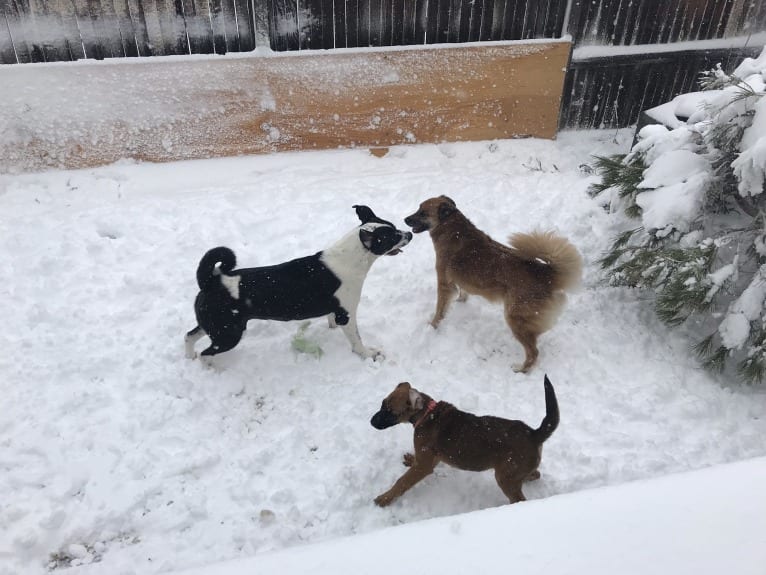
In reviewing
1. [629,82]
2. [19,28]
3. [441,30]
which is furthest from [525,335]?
[19,28]

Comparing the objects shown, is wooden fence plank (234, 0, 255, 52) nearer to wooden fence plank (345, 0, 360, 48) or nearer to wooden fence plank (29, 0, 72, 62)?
wooden fence plank (345, 0, 360, 48)

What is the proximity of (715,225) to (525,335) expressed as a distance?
166cm

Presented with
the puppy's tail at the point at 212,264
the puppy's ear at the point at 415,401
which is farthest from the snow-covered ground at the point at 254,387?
the puppy's tail at the point at 212,264

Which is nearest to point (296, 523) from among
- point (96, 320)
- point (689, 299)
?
point (96, 320)

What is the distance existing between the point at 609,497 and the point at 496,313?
248cm

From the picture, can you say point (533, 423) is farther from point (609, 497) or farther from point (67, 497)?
point (67, 497)

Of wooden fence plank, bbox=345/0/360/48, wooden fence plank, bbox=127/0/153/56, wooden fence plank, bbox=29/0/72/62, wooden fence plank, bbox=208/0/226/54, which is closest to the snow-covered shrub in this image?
wooden fence plank, bbox=345/0/360/48

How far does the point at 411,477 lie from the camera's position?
10.5 feet

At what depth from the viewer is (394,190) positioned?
6152mm

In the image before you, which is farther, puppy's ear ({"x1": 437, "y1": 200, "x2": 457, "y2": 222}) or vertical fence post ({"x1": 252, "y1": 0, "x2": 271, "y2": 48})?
vertical fence post ({"x1": 252, "y1": 0, "x2": 271, "y2": 48})

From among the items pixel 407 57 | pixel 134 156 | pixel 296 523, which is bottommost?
pixel 296 523

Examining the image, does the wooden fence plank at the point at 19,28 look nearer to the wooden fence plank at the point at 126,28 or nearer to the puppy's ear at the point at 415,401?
the wooden fence plank at the point at 126,28

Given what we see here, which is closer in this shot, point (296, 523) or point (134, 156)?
point (296, 523)

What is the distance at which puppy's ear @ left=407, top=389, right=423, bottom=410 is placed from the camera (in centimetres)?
318
